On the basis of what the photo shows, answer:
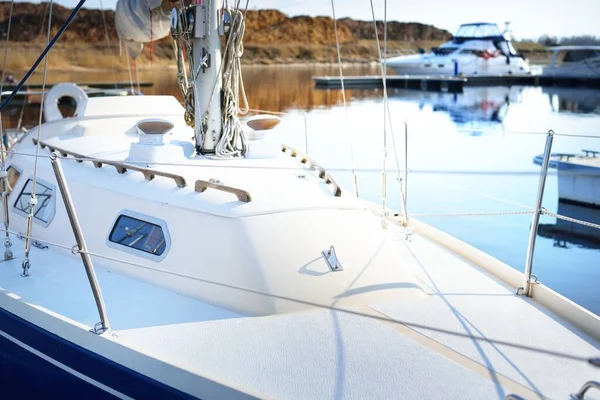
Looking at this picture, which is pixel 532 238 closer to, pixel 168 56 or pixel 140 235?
pixel 140 235

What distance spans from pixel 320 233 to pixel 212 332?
1.23 m

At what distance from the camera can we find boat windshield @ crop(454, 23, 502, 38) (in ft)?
207

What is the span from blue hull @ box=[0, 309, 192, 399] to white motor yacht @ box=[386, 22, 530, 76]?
58.1 meters

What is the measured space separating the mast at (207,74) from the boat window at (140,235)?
120 centimetres

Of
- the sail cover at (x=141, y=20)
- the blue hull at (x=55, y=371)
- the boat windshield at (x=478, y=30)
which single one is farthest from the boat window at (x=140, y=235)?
the boat windshield at (x=478, y=30)

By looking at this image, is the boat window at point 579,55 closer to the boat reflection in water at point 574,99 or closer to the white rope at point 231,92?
the boat reflection in water at point 574,99

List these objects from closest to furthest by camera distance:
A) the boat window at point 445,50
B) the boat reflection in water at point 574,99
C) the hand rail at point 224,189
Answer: the hand rail at point 224,189 → the boat reflection in water at point 574,99 → the boat window at point 445,50

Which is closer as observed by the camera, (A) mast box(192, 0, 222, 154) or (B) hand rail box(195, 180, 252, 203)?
(B) hand rail box(195, 180, 252, 203)

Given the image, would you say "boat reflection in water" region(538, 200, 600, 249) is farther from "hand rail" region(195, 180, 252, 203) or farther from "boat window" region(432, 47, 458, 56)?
"boat window" region(432, 47, 458, 56)

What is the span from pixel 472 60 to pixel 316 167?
5780 centimetres

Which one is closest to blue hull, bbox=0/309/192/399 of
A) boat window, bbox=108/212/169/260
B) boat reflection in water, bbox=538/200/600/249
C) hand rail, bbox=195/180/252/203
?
boat window, bbox=108/212/169/260

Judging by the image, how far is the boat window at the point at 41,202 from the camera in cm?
663

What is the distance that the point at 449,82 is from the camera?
174 feet

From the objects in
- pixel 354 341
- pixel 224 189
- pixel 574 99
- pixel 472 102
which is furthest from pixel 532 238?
pixel 574 99
